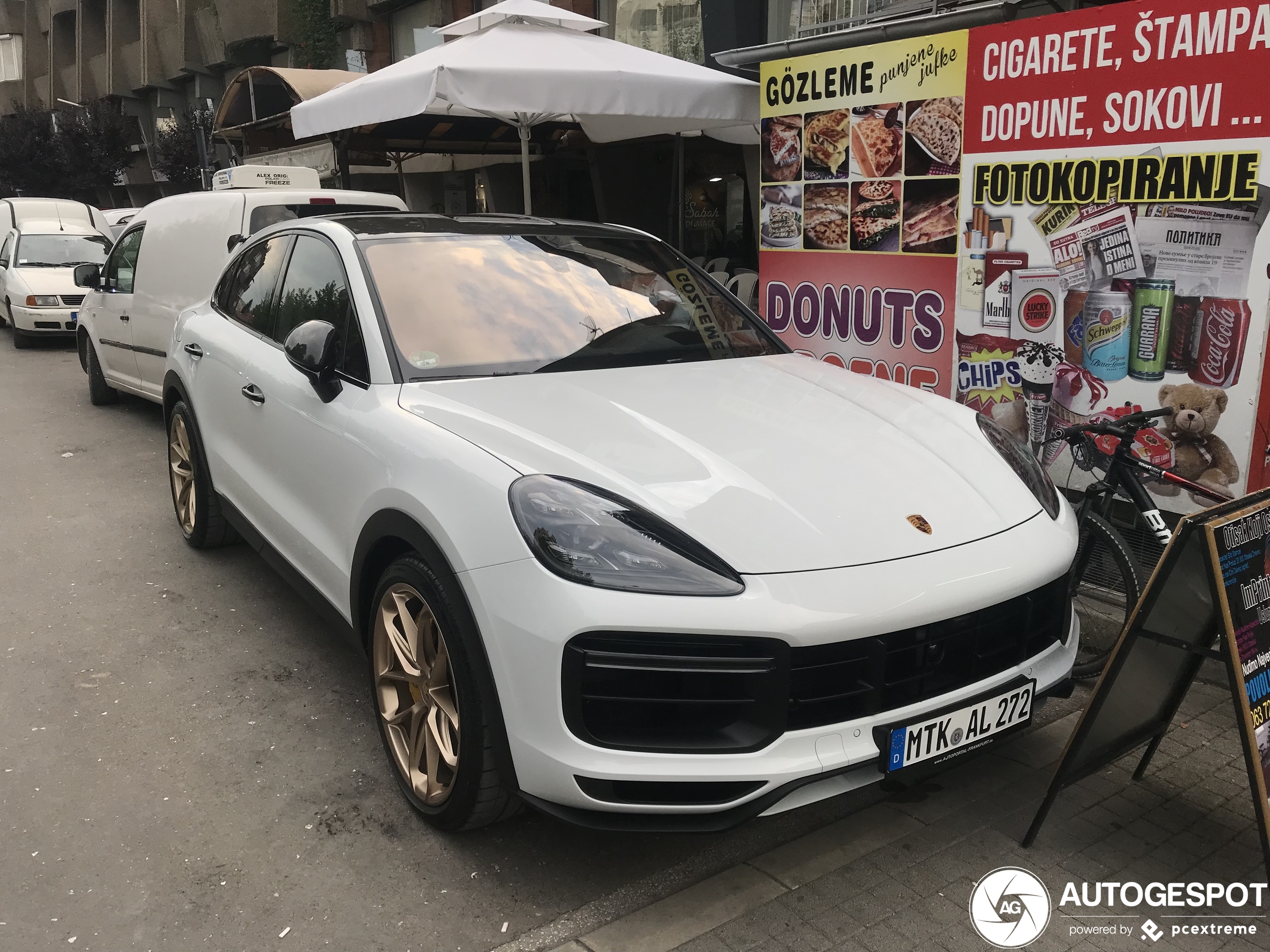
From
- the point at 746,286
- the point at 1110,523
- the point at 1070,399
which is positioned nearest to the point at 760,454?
the point at 1110,523

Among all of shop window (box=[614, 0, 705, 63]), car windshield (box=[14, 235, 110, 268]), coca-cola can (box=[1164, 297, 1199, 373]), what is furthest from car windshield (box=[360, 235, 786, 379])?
car windshield (box=[14, 235, 110, 268])

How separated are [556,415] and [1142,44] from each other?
3030mm

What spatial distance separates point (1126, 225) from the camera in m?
4.37

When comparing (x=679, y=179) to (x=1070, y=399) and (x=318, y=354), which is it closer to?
(x=1070, y=399)

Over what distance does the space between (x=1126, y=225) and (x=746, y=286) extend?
5276mm

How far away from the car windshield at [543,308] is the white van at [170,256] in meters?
3.23

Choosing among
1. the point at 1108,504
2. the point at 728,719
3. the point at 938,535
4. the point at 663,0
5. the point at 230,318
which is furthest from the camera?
the point at 663,0

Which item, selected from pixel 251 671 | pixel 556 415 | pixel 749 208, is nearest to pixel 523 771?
pixel 556 415

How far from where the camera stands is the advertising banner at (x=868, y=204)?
16.9ft

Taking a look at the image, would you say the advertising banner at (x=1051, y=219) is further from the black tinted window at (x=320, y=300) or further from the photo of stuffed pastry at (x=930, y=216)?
the black tinted window at (x=320, y=300)

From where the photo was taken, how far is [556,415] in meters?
2.99

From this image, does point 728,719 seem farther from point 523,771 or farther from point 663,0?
point 663,0

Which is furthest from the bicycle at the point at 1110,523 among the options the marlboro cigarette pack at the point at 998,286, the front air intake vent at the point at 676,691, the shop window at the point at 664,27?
the shop window at the point at 664,27

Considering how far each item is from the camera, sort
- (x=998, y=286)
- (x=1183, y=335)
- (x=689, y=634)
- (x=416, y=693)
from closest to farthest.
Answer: (x=689, y=634), (x=416, y=693), (x=1183, y=335), (x=998, y=286)
